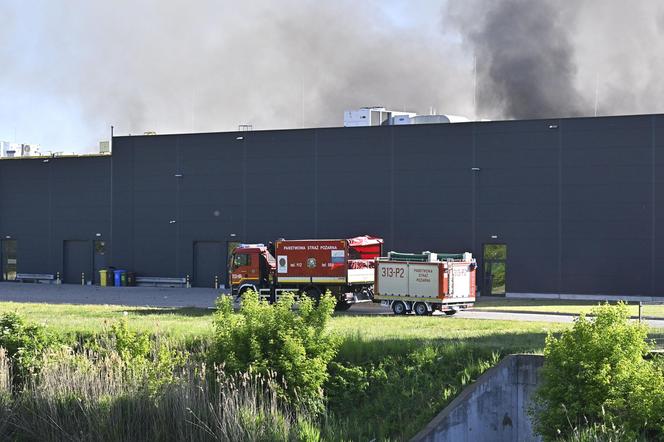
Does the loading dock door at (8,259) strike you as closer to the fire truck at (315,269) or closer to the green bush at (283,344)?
the fire truck at (315,269)

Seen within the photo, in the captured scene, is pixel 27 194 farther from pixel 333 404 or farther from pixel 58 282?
pixel 333 404

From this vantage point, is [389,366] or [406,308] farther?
[406,308]

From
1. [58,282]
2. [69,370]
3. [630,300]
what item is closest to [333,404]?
[69,370]

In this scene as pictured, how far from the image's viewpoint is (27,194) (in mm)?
61250

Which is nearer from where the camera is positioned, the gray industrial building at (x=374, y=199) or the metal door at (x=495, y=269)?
the gray industrial building at (x=374, y=199)

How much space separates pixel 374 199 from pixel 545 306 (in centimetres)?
1160

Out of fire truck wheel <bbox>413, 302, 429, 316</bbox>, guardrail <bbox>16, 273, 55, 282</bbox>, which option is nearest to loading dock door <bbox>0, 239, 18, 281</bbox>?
guardrail <bbox>16, 273, 55, 282</bbox>

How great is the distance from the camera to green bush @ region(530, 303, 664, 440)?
1677cm

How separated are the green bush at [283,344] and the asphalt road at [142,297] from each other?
44.9ft

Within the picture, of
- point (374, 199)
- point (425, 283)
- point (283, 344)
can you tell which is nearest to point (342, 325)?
point (425, 283)

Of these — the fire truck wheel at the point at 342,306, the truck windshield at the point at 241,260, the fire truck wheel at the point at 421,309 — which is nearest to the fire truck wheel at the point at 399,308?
the fire truck wheel at the point at 421,309

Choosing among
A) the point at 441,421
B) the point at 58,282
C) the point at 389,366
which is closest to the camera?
the point at 441,421

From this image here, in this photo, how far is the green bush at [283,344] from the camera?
21.6 m

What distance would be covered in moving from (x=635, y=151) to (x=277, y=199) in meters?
18.2
